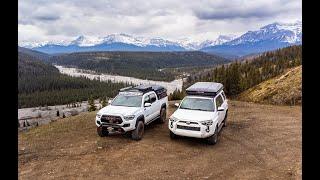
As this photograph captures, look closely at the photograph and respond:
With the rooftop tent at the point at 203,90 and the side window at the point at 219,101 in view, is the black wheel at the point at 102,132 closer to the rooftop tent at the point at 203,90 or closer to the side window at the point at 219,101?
the rooftop tent at the point at 203,90

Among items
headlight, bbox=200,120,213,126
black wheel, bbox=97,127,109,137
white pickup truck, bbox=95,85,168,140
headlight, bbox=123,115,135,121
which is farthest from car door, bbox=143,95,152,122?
headlight, bbox=200,120,213,126

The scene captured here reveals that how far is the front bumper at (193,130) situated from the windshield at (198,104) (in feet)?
4.88

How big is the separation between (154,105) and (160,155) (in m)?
4.95

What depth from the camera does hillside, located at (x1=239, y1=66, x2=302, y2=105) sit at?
1265 inches

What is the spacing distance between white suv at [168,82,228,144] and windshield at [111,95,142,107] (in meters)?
2.28

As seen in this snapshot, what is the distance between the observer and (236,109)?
28.8 metres

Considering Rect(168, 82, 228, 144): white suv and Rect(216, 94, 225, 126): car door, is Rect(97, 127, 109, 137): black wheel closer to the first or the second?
Rect(168, 82, 228, 144): white suv

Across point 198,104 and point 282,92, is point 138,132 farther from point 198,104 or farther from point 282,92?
point 282,92

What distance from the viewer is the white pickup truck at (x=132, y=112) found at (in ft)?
57.9

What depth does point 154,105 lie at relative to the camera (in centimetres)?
2050

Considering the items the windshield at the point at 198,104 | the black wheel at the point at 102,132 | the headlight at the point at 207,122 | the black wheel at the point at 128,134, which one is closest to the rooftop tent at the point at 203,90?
the windshield at the point at 198,104

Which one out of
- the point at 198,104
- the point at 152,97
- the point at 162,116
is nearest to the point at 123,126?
the point at 152,97
